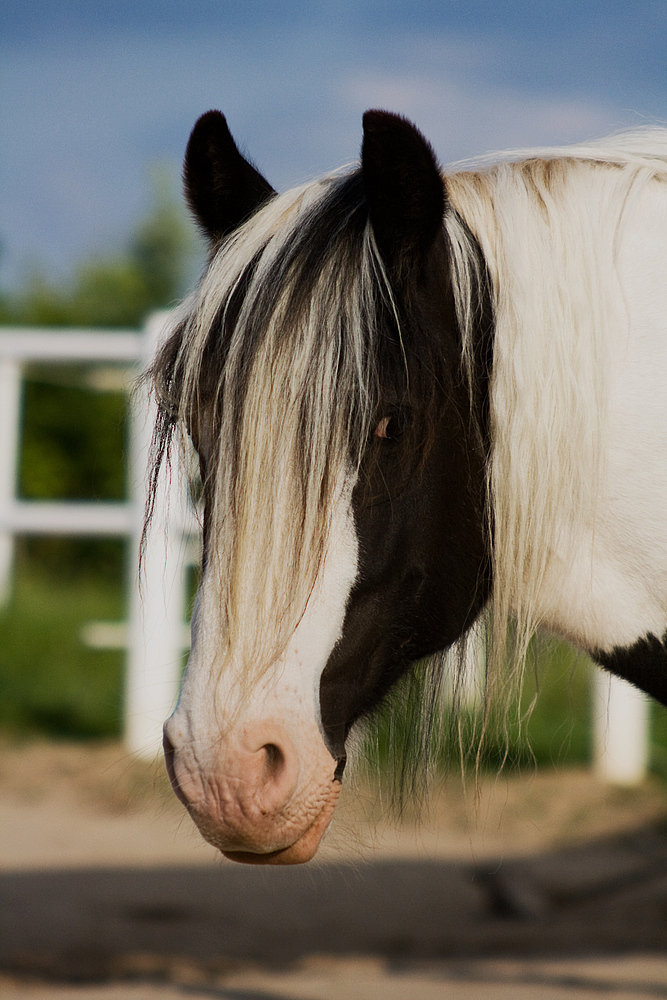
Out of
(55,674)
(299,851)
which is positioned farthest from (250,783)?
(55,674)

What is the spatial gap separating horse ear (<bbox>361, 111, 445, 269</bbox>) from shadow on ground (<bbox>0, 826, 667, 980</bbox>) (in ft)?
7.84

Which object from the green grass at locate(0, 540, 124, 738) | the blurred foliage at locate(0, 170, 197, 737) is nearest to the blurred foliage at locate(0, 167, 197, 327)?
the blurred foliage at locate(0, 170, 197, 737)

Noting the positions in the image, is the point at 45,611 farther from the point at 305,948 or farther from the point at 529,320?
the point at 529,320

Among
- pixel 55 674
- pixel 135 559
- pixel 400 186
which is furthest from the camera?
pixel 55 674

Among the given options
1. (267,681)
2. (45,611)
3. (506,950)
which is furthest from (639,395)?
(45,611)

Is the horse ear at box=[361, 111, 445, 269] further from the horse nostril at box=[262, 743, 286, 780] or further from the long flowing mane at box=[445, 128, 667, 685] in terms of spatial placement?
the horse nostril at box=[262, 743, 286, 780]

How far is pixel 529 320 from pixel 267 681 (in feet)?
2.09

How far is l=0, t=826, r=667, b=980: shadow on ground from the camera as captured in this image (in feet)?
10.7

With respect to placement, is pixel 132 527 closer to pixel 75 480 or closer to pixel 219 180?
pixel 219 180

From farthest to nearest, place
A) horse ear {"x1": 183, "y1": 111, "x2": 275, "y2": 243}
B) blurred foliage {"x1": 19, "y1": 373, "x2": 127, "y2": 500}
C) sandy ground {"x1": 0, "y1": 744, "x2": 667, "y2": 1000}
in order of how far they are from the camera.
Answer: blurred foliage {"x1": 19, "y1": 373, "x2": 127, "y2": 500}, sandy ground {"x1": 0, "y1": 744, "x2": 667, "y2": 1000}, horse ear {"x1": 183, "y1": 111, "x2": 275, "y2": 243}

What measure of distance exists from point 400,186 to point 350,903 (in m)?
3.07

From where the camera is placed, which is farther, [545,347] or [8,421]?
[8,421]

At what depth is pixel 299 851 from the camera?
1.31m

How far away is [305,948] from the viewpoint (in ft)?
10.9
